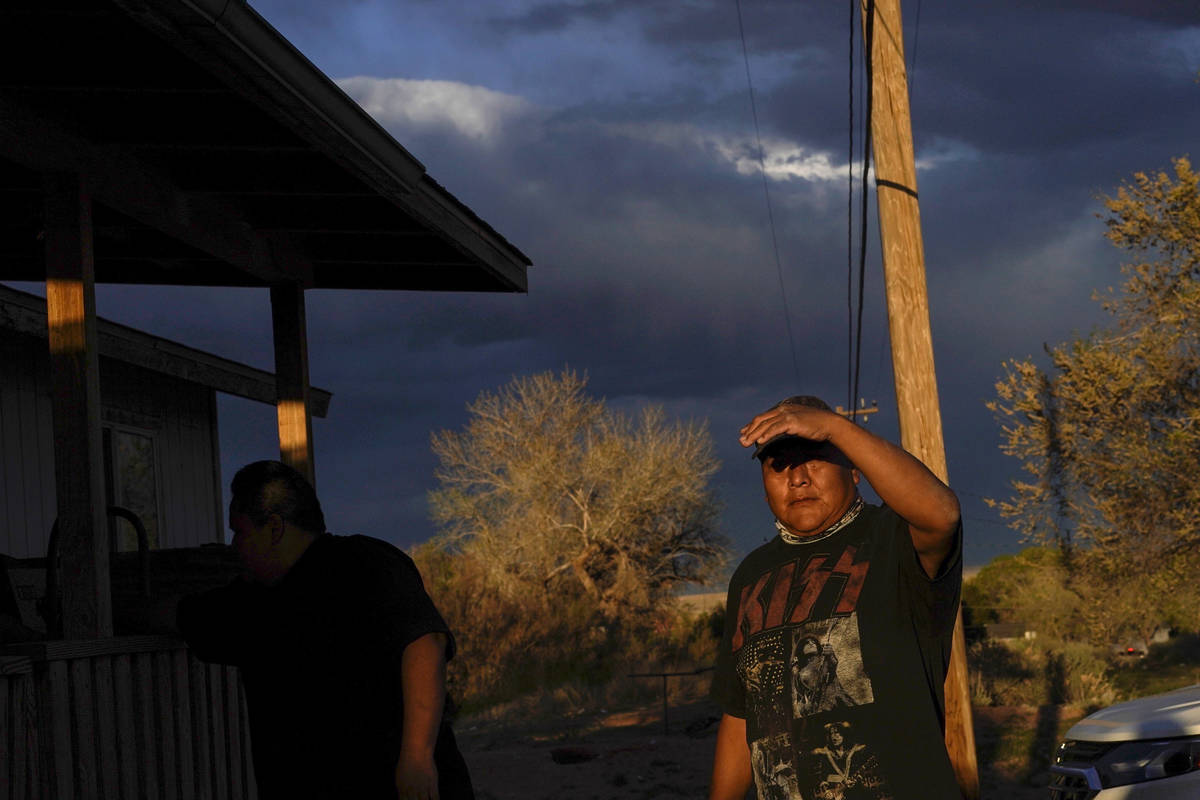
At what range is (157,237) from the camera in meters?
7.09

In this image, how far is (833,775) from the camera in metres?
3.02

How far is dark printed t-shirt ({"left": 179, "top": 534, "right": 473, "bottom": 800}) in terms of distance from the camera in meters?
3.37

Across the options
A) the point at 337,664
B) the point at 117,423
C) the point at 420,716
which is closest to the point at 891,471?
the point at 420,716

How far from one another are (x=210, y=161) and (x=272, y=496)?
9.69ft

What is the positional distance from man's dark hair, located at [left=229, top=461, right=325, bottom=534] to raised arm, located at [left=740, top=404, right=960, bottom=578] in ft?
4.44

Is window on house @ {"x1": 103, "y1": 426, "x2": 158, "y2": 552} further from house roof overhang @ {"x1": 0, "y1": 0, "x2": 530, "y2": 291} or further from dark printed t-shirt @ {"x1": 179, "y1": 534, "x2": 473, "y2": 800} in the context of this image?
dark printed t-shirt @ {"x1": 179, "y1": 534, "x2": 473, "y2": 800}

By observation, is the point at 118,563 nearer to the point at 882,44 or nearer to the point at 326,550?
the point at 326,550

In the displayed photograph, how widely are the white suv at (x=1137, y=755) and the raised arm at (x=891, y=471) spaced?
3.26 metres

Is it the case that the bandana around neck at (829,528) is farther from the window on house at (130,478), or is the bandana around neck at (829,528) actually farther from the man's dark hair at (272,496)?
the window on house at (130,478)

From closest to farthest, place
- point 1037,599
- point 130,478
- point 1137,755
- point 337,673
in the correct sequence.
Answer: point 337,673 < point 1137,755 < point 130,478 < point 1037,599

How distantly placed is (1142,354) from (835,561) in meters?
19.0

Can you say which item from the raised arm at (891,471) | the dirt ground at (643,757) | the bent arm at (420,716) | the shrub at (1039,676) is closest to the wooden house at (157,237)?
the bent arm at (420,716)

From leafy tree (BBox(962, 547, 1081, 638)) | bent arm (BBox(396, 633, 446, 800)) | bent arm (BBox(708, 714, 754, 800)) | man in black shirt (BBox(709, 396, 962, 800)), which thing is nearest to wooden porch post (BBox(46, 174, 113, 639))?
bent arm (BBox(396, 633, 446, 800))

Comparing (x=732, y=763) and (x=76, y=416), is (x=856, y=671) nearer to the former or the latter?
(x=732, y=763)
